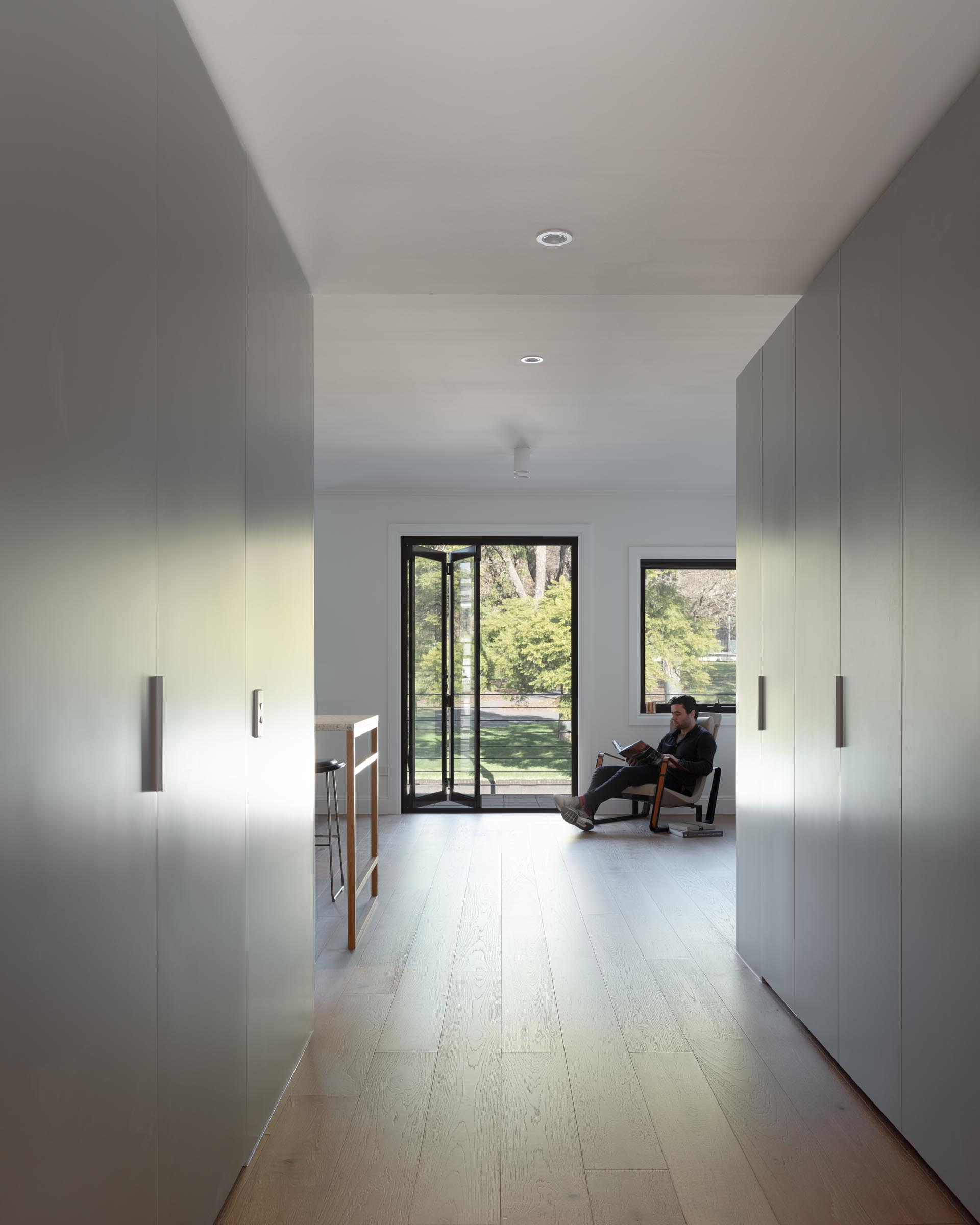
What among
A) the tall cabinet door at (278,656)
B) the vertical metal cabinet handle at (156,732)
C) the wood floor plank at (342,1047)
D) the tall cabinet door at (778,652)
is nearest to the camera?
the vertical metal cabinet handle at (156,732)

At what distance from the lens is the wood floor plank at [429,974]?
3123 millimetres

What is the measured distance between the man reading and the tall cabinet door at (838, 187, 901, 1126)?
404 centimetres

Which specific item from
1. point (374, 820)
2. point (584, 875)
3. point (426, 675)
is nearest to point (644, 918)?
point (584, 875)

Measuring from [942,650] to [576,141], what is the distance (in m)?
1.44

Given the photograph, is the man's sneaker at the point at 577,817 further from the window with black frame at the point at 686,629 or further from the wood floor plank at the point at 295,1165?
the wood floor plank at the point at 295,1165

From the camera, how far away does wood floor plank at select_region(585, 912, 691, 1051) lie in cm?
309

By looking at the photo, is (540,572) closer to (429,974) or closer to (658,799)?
(658,799)

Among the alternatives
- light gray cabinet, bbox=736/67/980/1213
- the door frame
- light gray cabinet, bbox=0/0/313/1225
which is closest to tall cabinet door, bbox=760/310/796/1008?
light gray cabinet, bbox=736/67/980/1213

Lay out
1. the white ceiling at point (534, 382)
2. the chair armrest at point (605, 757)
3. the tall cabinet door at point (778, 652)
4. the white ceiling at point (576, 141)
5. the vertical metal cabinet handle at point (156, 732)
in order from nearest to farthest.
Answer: the vertical metal cabinet handle at point (156, 732), the white ceiling at point (576, 141), the tall cabinet door at point (778, 652), the white ceiling at point (534, 382), the chair armrest at point (605, 757)

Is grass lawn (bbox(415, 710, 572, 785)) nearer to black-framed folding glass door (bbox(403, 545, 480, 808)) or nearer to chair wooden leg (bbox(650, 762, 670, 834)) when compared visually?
black-framed folding glass door (bbox(403, 545, 480, 808))

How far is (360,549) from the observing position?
25.4ft

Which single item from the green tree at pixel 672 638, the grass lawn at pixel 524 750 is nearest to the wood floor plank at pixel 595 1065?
the green tree at pixel 672 638

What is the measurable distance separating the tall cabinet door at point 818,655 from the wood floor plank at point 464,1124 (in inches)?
40.2

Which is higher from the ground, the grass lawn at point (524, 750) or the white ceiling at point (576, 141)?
the white ceiling at point (576, 141)
